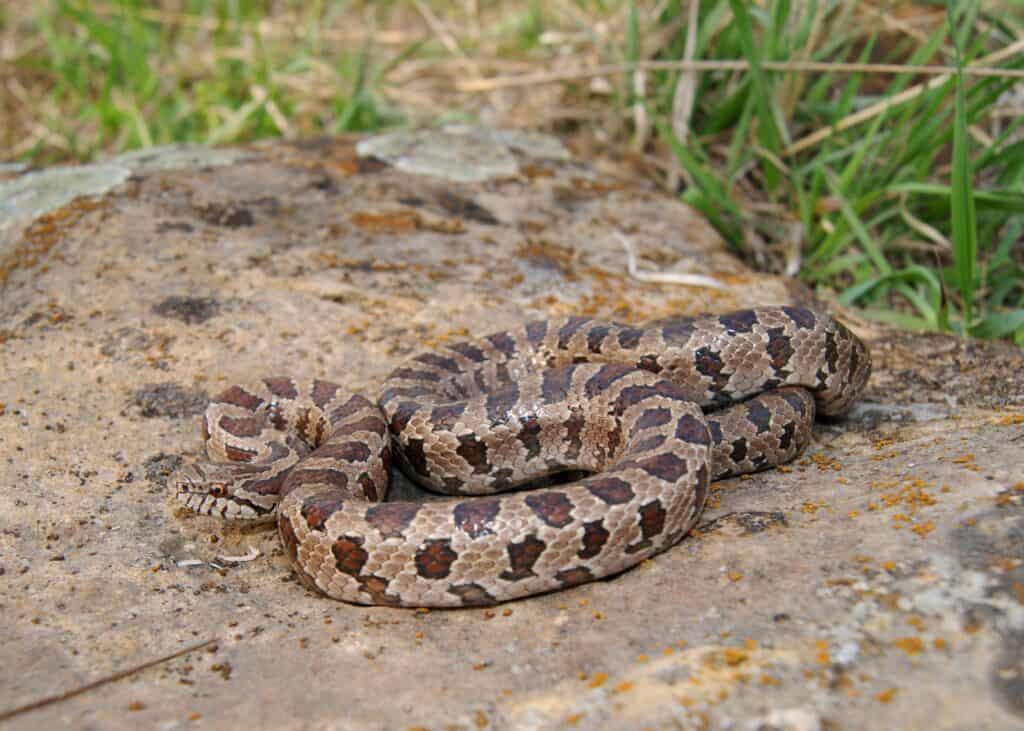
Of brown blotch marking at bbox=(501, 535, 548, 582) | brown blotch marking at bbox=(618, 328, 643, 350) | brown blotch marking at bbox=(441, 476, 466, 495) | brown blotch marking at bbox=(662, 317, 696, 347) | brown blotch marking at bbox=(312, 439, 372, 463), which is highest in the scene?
brown blotch marking at bbox=(662, 317, 696, 347)

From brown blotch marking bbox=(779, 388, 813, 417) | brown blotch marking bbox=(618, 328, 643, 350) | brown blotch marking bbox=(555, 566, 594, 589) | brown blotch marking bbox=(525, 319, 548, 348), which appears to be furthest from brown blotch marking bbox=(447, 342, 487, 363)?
brown blotch marking bbox=(555, 566, 594, 589)

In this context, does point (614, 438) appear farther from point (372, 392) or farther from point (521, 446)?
point (372, 392)

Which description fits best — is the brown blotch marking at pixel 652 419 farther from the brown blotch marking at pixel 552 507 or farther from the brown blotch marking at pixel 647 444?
the brown blotch marking at pixel 552 507

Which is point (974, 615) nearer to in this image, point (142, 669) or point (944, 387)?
point (944, 387)

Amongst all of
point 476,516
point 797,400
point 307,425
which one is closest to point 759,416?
point 797,400

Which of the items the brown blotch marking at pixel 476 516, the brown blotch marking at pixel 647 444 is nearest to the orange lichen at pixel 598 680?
the brown blotch marking at pixel 476 516

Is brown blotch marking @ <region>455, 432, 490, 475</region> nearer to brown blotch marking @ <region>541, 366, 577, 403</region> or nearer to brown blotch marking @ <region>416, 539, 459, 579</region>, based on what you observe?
brown blotch marking @ <region>541, 366, 577, 403</region>
